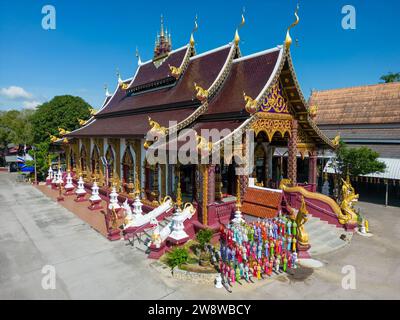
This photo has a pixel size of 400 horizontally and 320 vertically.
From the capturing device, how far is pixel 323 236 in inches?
476

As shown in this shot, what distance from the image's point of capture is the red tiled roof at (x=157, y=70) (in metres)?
18.9

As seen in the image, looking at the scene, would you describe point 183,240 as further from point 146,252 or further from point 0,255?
point 0,255

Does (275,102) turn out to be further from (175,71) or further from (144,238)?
(144,238)

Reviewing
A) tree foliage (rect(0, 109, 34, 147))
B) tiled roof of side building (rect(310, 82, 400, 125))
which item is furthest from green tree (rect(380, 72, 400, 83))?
tree foliage (rect(0, 109, 34, 147))

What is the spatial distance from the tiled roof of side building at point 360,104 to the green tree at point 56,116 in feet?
92.8

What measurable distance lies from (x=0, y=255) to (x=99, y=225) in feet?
13.8

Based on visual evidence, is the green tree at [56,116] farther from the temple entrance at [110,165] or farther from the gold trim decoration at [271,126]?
A: the gold trim decoration at [271,126]

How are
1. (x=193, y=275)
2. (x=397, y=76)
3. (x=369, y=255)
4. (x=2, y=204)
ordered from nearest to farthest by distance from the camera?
(x=193, y=275) < (x=369, y=255) < (x=2, y=204) < (x=397, y=76)

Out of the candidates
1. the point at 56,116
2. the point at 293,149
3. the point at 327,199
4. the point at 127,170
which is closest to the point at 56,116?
the point at 56,116

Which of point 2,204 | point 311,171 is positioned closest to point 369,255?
point 311,171

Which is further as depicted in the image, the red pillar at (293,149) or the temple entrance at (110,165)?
the temple entrance at (110,165)

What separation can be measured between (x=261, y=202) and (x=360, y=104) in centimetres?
1944

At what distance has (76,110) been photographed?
3759 cm

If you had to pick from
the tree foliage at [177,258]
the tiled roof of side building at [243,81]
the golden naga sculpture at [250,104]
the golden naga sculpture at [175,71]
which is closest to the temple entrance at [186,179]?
the tiled roof of side building at [243,81]
